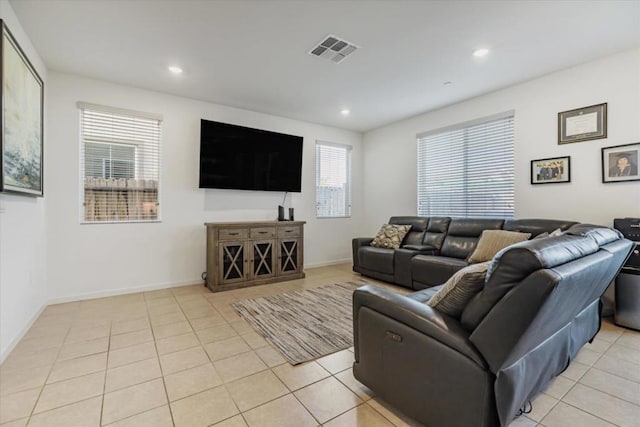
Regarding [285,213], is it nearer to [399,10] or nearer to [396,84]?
[396,84]

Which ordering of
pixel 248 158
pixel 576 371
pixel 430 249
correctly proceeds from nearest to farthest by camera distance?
pixel 576 371 → pixel 430 249 → pixel 248 158

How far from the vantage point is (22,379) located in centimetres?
190

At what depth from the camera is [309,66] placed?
127 inches

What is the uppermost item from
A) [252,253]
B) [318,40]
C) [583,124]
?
[318,40]

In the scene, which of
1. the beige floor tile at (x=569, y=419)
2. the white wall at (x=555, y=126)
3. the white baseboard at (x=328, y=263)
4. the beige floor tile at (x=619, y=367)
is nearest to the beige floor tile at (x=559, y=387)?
the beige floor tile at (x=569, y=419)

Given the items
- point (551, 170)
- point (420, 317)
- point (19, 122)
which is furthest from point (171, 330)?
point (551, 170)

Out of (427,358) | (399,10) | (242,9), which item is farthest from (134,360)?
(399,10)

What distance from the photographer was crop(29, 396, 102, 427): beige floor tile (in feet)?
4.97

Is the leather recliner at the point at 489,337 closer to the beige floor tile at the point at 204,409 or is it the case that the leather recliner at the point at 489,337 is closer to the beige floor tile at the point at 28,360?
the beige floor tile at the point at 204,409

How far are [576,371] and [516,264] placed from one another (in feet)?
5.36

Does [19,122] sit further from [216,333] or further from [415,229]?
[415,229]

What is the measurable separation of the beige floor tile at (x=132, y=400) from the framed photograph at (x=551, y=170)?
14.3ft

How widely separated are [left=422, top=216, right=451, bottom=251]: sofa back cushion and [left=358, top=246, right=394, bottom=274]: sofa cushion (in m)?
0.62

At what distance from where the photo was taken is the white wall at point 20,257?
2.18 meters
